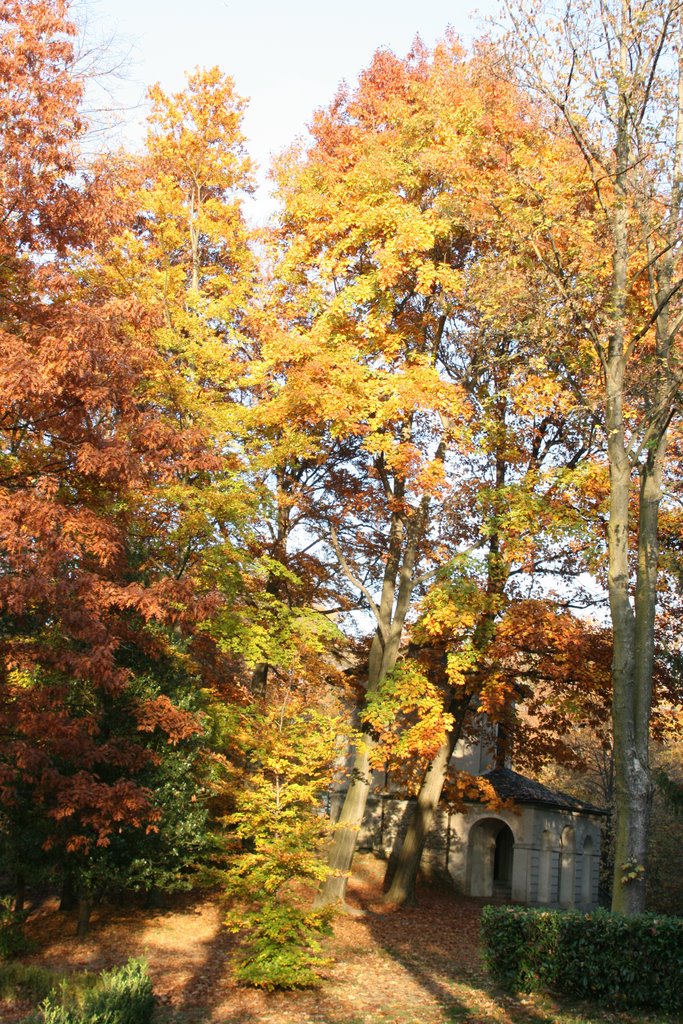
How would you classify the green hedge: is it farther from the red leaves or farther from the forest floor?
the red leaves

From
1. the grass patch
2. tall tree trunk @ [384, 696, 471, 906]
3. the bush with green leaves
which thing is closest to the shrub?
the grass patch

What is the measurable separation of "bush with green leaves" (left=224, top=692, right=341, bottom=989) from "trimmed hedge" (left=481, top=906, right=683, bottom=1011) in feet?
9.62

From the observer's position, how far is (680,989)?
11.3 meters

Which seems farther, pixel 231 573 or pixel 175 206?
pixel 175 206

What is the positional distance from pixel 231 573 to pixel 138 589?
661 cm

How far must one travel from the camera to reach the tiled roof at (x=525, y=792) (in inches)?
1153

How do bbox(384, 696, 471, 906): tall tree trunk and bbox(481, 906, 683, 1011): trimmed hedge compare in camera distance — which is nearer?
bbox(481, 906, 683, 1011): trimmed hedge

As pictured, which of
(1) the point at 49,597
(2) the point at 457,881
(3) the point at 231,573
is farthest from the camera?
(2) the point at 457,881

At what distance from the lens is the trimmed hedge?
11.4 meters

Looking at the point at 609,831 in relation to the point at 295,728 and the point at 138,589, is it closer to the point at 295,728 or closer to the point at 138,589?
the point at 295,728

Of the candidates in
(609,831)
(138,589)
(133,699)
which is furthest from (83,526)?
(609,831)

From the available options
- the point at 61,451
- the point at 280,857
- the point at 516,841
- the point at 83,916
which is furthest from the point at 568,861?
the point at 61,451

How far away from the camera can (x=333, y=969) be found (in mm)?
15039

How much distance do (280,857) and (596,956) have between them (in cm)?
464
